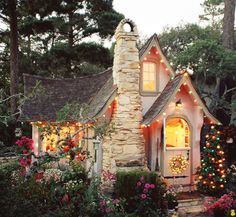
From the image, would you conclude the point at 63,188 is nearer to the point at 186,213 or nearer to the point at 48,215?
the point at 48,215

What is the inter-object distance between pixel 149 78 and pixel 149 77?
0.13 feet

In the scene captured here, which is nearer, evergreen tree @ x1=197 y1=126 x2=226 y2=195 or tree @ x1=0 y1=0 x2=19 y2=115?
evergreen tree @ x1=197 y1=126 x2=226 y2=195

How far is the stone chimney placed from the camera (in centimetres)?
1173

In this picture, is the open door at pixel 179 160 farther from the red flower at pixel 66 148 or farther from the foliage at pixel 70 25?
the foliage at pixel 70 25

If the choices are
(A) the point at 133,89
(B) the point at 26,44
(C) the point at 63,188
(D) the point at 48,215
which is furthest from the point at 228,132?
(B) the point at 26,44

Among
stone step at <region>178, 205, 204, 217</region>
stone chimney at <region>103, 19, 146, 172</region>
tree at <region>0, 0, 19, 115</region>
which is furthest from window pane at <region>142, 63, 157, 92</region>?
tree at <region>0, 0, 19, 115</region>

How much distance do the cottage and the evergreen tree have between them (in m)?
0.73

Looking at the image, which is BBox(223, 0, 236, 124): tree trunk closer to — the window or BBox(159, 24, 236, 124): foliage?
BBox(159, 24, 236, 124): foliage

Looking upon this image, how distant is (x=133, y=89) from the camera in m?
12.0

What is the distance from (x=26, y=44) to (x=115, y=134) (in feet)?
65.6

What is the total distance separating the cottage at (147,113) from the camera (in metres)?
11.8

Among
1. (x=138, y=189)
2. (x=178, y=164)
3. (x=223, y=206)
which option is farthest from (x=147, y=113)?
(x=223, y=206)

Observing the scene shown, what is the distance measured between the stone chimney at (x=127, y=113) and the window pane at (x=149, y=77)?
81 centimetres

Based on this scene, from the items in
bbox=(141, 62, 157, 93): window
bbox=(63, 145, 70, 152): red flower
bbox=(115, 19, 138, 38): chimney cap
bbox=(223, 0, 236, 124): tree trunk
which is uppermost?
bbox=(223, 0, 236, 124): tree trunk
